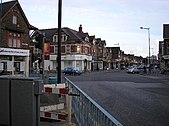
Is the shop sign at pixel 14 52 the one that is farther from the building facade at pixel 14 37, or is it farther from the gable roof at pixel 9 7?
the gable roof at pixel 9 7

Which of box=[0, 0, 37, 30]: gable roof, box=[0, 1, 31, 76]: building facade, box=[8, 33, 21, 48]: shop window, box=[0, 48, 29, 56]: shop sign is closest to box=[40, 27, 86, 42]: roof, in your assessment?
box=[0, 1, 31, 76]: building facade

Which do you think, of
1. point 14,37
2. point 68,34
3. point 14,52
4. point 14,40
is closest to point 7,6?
point 14,37

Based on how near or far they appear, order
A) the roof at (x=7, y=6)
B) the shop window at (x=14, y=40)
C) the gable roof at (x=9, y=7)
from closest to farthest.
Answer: the gable roof at (x=9, y=7) → the roof at (x=7, y=6) → the shop window at (x=14, y=40)

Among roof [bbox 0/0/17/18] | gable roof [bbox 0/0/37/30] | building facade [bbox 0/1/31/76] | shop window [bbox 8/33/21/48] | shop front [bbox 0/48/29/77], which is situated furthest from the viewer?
shop window [bbox 8/33/21/48]

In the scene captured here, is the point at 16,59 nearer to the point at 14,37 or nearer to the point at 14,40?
the point at 14,40

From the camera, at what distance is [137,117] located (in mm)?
10281

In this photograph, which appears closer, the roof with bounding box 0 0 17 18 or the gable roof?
the gable roof

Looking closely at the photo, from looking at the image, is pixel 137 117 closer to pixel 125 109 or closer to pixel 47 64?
pixel 125 109

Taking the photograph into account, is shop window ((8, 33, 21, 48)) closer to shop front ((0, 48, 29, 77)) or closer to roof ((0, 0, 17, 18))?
shop front ((0, 48, 29, 77))

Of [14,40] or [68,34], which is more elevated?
[68,34]

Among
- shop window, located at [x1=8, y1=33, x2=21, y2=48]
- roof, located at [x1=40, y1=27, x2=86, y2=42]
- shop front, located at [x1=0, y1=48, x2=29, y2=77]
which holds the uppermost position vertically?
roof, located at [x1=40, y1=27, x2=86, y2=42]

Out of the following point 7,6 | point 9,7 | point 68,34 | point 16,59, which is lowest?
point 16,59

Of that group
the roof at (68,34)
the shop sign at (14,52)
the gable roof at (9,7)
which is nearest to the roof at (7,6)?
the gable roof at (9,7)

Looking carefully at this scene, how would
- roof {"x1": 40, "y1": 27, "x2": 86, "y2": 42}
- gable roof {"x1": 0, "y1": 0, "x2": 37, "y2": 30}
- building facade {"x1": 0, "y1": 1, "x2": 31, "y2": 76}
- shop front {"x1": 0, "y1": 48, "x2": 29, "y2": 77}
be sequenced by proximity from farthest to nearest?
roof {"x1": 40, "y1": 27, "x2": 86, "y2": 42} → gable roof {"x1": 0, "y1": 0, "x2": 37, "y2": 30} → shop front {"x1": 0, "y1": 48, "x2": 29, "y2": 77} → building facade {"x1": 0, "y1": 1, "x2": 31, "y2": 76}
